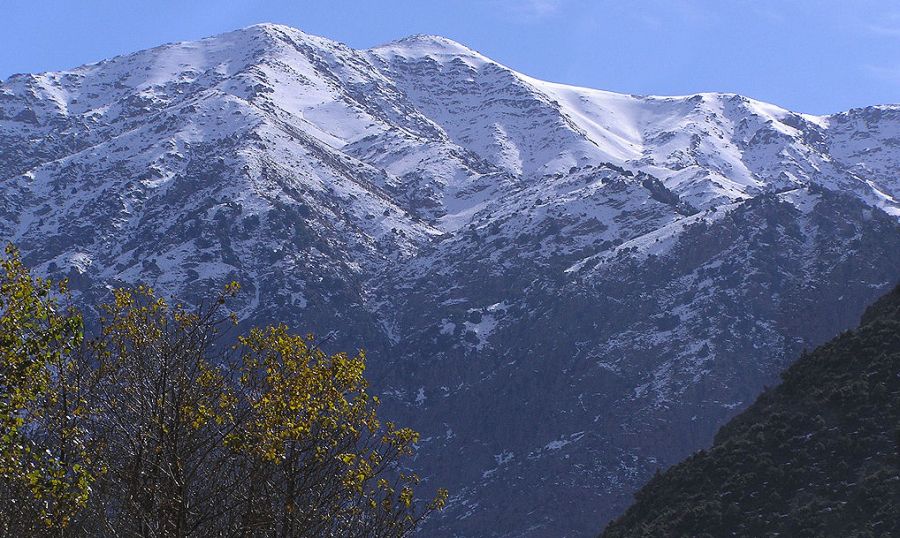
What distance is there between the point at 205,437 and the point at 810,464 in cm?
3833

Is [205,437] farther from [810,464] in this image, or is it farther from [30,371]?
[810,464]

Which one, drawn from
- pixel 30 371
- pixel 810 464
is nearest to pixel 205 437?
pixel 30 371

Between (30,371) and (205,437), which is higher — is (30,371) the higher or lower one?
the higher one

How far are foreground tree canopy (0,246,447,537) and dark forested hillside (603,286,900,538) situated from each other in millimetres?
30887

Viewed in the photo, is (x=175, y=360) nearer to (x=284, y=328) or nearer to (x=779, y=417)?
(x=284, y=328)

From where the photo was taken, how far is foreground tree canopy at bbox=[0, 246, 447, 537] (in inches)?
958

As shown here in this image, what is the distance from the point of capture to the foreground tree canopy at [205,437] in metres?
24.3

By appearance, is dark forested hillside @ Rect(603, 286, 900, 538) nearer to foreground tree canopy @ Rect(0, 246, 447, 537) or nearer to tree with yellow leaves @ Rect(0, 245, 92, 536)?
foreground tree canopy @ Rect(0, 246, 447, 537)

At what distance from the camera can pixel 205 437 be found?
86.2 ft

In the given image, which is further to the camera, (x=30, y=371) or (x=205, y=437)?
(x=205, y=437)

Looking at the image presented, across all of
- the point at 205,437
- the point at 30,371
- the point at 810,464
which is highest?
the point at 30,371

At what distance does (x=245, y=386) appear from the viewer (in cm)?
2600

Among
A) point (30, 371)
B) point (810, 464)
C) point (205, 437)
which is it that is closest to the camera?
point (30, 371)

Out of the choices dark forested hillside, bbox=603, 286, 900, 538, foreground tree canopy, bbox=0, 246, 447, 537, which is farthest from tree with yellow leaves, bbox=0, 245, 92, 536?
dark forested hillside, bbox=603, 286, 900, 538
